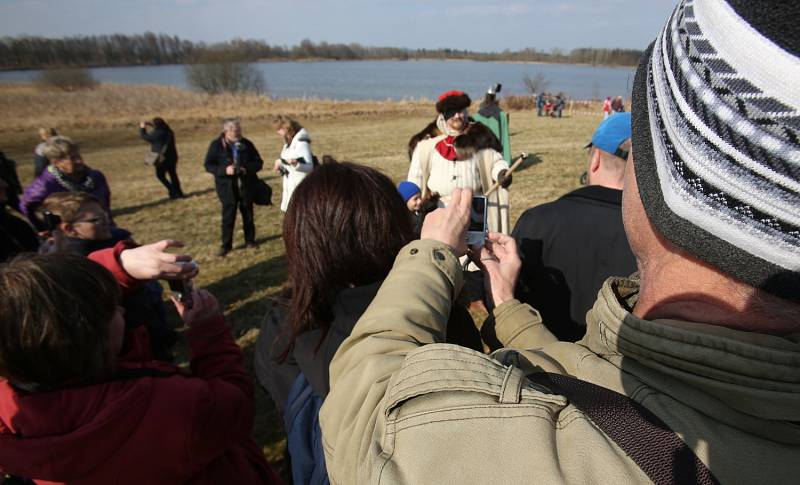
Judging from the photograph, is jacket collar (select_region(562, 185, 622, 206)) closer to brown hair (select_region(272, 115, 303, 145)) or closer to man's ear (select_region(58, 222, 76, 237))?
man's ear (select_region(58, 222, 76, 237))

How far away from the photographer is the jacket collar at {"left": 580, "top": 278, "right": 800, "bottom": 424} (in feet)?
1.72

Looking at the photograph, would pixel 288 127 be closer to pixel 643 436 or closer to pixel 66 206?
pixel 66 206

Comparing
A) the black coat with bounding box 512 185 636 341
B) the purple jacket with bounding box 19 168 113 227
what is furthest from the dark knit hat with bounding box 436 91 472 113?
the purple jacket with bounding box 19 168 113 227

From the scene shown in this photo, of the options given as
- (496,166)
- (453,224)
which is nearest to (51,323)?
(453,224)

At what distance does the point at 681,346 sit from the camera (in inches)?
22.2

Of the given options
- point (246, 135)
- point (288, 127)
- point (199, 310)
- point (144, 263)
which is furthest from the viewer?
point (246, 135)

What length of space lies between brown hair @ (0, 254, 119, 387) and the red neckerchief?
325cm

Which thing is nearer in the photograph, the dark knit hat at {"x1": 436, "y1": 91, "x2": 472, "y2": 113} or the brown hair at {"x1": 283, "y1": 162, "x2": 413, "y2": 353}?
the brown hair at {"x1": 283, "y1": 162, "x2": 413, "y2": 353}

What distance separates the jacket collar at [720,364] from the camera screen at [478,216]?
102cm

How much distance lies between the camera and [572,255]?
2154 millimetres

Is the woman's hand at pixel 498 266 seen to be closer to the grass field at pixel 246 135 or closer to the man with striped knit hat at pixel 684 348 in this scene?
the man with striped knit hat at pixel 684 348

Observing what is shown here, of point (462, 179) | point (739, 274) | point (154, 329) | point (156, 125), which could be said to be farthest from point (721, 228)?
point (156, 125)

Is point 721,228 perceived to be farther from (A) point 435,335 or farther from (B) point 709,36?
(A) point 435,335

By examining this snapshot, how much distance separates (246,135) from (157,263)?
19285 mm
